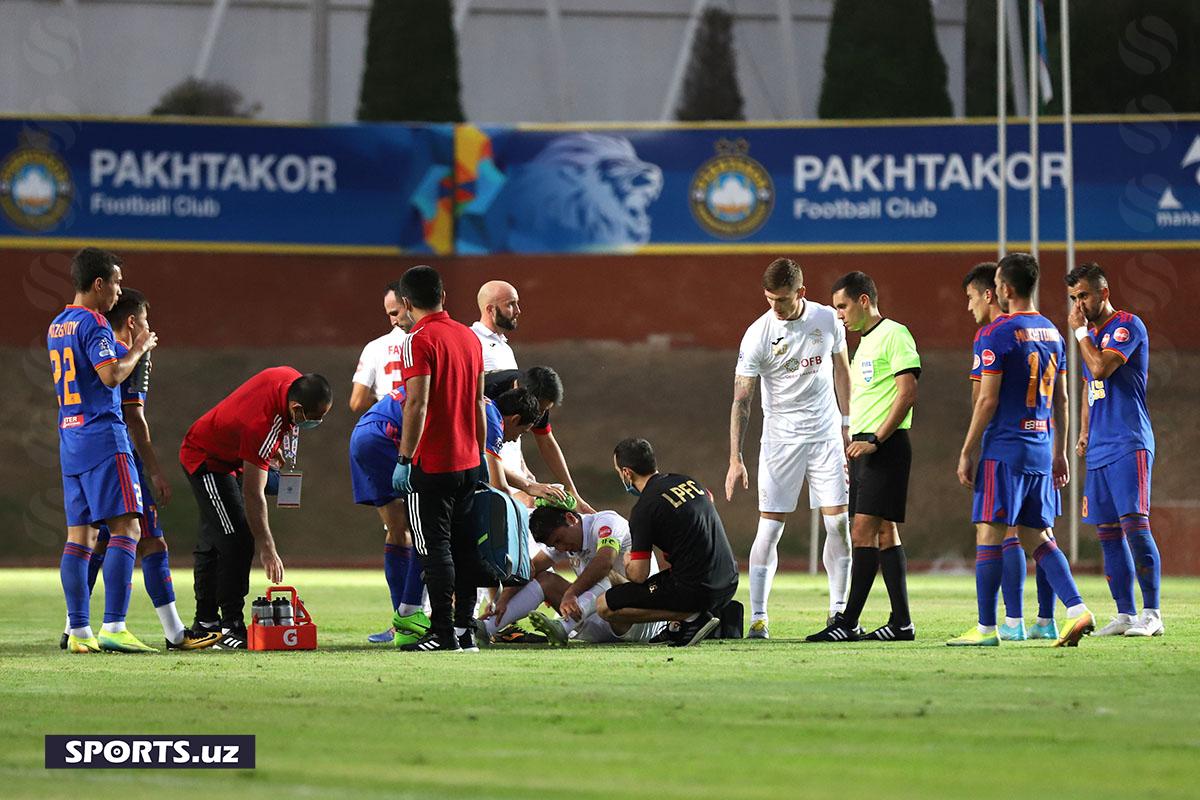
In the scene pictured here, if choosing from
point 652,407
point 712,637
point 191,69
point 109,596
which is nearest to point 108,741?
point 109,596

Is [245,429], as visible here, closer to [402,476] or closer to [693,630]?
[402,476]

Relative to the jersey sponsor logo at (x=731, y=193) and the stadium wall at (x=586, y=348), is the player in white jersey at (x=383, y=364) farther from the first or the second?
the jersey sponsor logo at (x=731, y=193)

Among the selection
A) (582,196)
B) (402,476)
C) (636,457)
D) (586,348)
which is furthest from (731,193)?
(402,476)

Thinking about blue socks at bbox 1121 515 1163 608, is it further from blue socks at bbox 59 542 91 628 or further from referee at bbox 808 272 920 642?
blue socks at bbox 59 542 91 628

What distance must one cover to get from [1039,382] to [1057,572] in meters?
1.05

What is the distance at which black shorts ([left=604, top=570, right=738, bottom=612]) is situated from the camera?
9.91m

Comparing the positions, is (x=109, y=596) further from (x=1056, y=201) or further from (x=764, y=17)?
(x=764, y=17)

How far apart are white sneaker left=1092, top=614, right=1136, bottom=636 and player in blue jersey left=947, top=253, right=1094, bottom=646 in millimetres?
640

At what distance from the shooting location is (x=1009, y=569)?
32.3 ft

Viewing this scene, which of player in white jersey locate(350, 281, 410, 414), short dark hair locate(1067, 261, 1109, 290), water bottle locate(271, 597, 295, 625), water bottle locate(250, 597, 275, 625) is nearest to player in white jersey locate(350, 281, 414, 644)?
player in white jersey locate(350, 281, 410, 414)

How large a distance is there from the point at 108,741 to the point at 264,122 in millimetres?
20025

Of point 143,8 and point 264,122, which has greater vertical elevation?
point 143,8

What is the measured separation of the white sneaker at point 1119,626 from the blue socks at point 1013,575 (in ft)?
2.31

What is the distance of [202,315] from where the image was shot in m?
25.2
